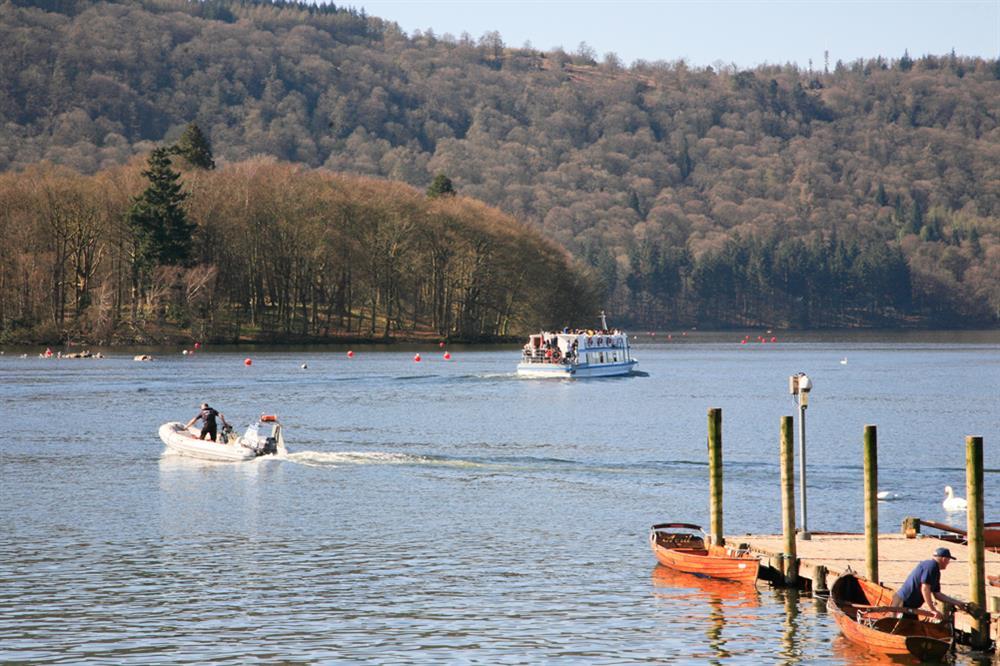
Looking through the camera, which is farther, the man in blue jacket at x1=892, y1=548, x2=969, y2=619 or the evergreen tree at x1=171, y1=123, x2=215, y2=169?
the evergreen tree at x1=171, y1=123, x2=215, y2=169

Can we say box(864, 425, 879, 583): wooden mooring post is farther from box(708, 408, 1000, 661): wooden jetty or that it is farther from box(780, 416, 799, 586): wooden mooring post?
box(780, 416, 799, 586): wooden mooring post

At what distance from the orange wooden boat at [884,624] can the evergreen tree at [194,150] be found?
15782 centimetres

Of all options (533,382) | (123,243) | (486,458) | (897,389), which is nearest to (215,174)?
(123,243)

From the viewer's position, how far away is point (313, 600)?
33.7 meters

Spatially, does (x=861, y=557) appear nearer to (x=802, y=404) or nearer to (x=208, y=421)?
(x=802, y=404)

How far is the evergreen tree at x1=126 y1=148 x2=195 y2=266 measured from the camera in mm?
153375

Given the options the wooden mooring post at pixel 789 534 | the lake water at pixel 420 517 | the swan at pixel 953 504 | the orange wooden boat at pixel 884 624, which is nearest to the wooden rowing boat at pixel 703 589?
the lake water at pixel 420 517

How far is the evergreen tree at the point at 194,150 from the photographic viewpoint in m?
182

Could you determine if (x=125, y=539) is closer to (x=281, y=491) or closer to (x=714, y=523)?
(x=281, y=491)

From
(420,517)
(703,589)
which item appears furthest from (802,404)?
(420,517)

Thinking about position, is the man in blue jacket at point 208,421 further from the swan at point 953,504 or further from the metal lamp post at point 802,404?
the metal lamp post at point 802,404

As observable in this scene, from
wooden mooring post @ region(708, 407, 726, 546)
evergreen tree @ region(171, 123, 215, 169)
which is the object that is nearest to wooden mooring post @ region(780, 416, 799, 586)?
wooden mooring post @ region(708, 407, 726, 546)

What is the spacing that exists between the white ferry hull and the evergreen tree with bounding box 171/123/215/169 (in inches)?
2805

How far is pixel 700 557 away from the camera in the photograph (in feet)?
118
